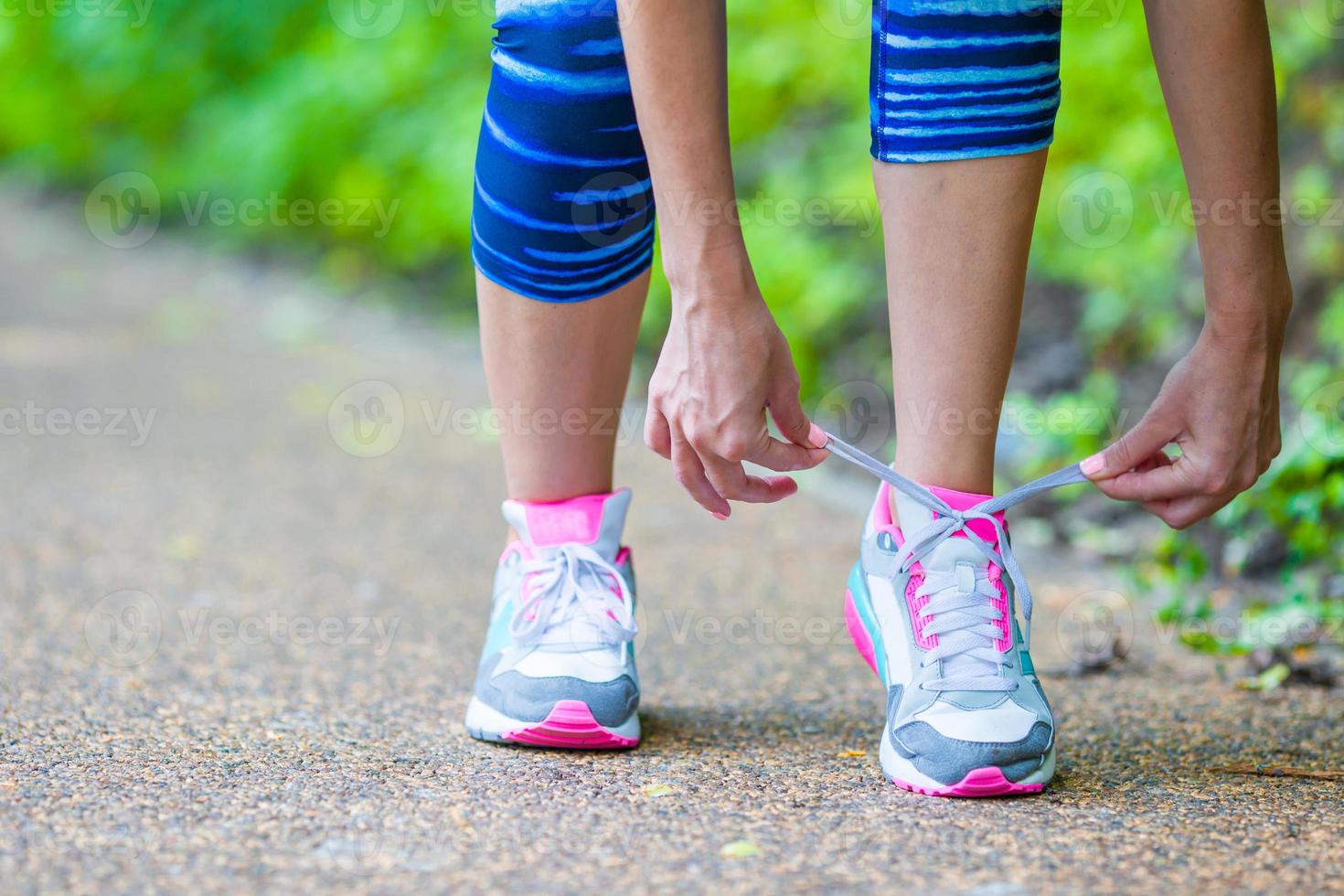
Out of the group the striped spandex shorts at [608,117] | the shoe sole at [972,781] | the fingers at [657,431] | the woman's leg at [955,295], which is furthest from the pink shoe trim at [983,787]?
the striped spandex shorts at [608,117]

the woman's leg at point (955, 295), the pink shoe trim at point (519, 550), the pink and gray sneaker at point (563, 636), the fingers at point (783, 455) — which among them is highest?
the woman's leg at point (955, 295)

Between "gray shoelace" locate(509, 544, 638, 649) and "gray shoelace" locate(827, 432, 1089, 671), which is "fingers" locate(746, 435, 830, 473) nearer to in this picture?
"gray shoelace" locate(827, 432, 1089, 671)

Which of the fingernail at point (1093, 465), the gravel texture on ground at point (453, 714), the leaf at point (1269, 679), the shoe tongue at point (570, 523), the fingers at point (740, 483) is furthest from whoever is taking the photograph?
the leaf at point (1269, 679)

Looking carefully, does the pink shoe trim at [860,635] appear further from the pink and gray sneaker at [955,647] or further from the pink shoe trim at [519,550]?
the pink shoe trim at [519,550]

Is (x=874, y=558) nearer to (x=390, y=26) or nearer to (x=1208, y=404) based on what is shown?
(x=1208, y=404)

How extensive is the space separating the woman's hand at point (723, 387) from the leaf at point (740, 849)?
0.96 feet

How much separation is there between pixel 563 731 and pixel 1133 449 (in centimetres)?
60

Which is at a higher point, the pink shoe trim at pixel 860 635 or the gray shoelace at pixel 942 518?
the gray shoelace at pixel 942 518

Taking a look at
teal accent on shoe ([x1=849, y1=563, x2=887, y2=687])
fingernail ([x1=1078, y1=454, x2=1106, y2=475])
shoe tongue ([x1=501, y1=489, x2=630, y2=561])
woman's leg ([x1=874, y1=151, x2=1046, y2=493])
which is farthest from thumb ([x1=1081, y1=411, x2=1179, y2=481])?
shoe tongue ([x1=501, y1=489, x2=630, y2=561])

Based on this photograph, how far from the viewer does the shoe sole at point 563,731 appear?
4.17 feet

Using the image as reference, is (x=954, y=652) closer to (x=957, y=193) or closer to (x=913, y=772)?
(x=913, y=772)

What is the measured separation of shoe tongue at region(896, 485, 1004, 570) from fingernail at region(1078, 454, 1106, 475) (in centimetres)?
9

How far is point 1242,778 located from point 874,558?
0.40 meters

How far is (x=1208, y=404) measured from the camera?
47.4 inches
